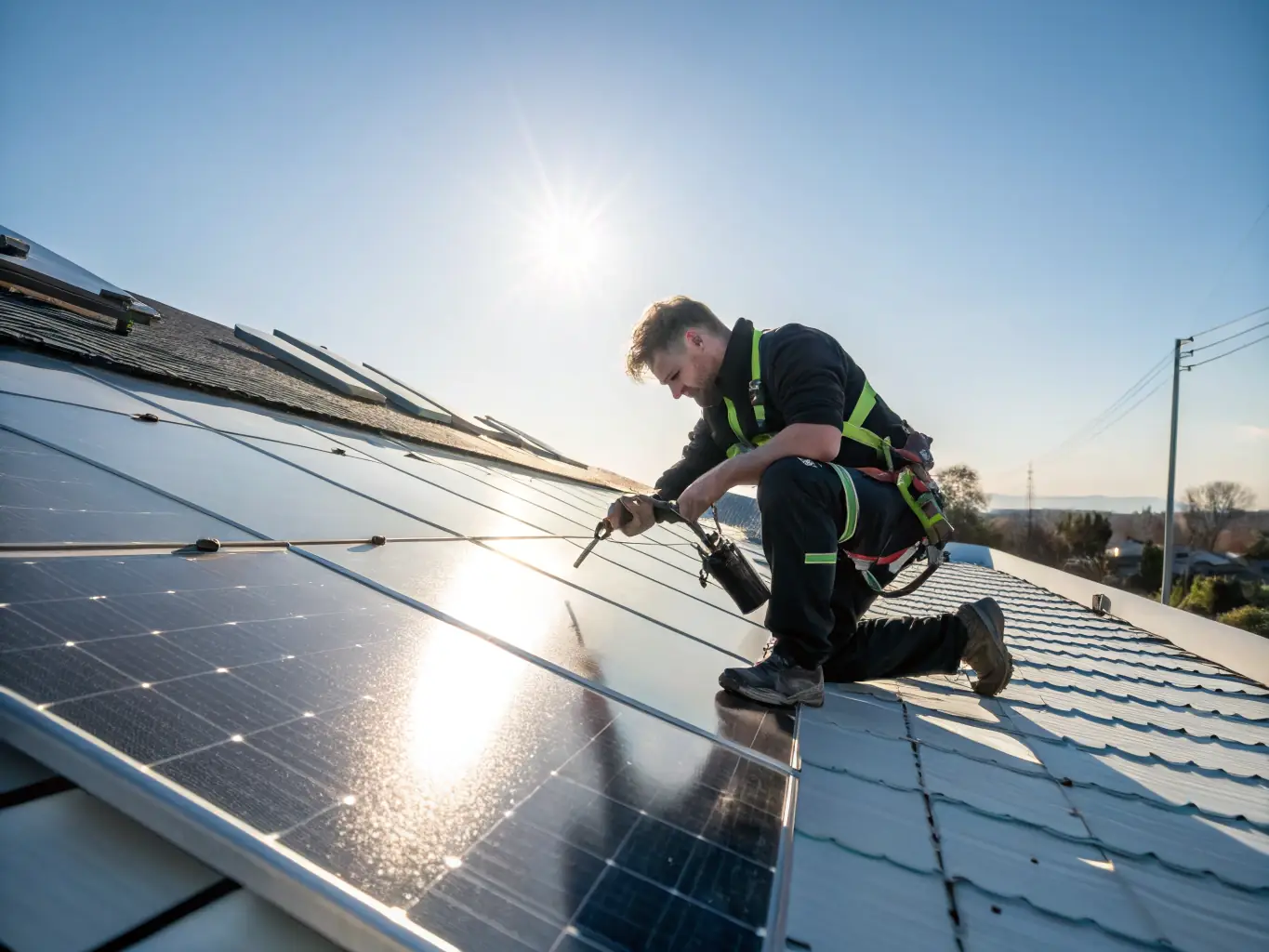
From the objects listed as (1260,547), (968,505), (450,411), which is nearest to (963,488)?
(968,505)

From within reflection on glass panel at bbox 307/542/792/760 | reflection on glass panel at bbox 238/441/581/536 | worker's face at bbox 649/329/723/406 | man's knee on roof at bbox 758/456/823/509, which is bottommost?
reflection on glass panel at bbox 307/542/792/760

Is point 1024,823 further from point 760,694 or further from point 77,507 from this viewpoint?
point 77,507

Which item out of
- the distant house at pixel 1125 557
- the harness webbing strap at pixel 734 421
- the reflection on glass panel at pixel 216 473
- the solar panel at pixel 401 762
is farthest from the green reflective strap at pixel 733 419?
the distant house at pixel 1125 557

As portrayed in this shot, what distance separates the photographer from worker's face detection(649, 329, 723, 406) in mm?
3262

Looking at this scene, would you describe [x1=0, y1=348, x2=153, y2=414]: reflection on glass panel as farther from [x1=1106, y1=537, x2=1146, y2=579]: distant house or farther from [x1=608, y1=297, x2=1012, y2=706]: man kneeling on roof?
[x1=1106, y1=537, x2=1146, y2=579]: distant house

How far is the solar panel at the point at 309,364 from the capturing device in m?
8.14

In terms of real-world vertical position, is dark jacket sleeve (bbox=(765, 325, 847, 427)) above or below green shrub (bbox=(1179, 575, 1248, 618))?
above

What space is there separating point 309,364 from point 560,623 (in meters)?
7.42

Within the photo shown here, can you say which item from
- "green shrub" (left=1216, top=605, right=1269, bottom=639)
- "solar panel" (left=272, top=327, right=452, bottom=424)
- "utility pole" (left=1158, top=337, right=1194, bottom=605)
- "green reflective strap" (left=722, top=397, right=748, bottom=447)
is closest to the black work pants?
"green reflective strap" (left=722, top=397, right=748, bottom=447)

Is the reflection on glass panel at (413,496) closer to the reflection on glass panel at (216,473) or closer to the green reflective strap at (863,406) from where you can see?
the reflection on glass panel at (216,473)

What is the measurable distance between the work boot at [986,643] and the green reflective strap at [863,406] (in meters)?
0.94

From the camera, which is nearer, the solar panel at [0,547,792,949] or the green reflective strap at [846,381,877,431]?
the solar panel at [0,547,792,949]

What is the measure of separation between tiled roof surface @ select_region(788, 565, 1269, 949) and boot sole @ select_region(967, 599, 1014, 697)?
0.09m

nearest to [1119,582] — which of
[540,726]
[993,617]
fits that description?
[993,617]
